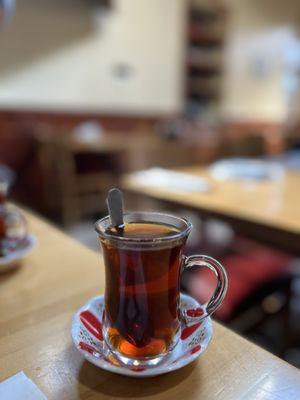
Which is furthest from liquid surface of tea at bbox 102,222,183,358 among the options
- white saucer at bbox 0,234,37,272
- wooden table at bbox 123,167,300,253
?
wooden table at bbox 123,167,300,253

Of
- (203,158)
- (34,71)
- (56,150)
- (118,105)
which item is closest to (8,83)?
(34,71)

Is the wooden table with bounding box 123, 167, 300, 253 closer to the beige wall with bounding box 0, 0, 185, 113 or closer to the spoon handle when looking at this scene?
the spoon handle

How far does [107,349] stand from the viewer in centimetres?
37

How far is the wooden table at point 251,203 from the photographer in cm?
83

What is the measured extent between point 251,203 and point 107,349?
2.39ft

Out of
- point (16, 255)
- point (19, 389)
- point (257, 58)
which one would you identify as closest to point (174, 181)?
point (16, 255)

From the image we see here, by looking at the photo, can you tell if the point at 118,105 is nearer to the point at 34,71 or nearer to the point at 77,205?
the point at 34,71

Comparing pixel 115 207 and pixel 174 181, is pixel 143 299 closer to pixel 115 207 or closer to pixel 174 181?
pixel 115 207

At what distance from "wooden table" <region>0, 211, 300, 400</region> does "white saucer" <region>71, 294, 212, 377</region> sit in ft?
0.04

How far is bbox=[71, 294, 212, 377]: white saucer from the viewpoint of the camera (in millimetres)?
336

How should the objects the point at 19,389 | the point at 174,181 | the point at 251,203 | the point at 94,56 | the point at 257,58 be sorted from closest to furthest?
the point at 19,389, the point at 251,203, the point at 174,181, the point at 94,56, the point at 257,58

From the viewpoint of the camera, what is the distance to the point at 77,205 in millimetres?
2836

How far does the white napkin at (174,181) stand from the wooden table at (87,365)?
2.36 ft

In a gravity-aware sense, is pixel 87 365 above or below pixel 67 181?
above
